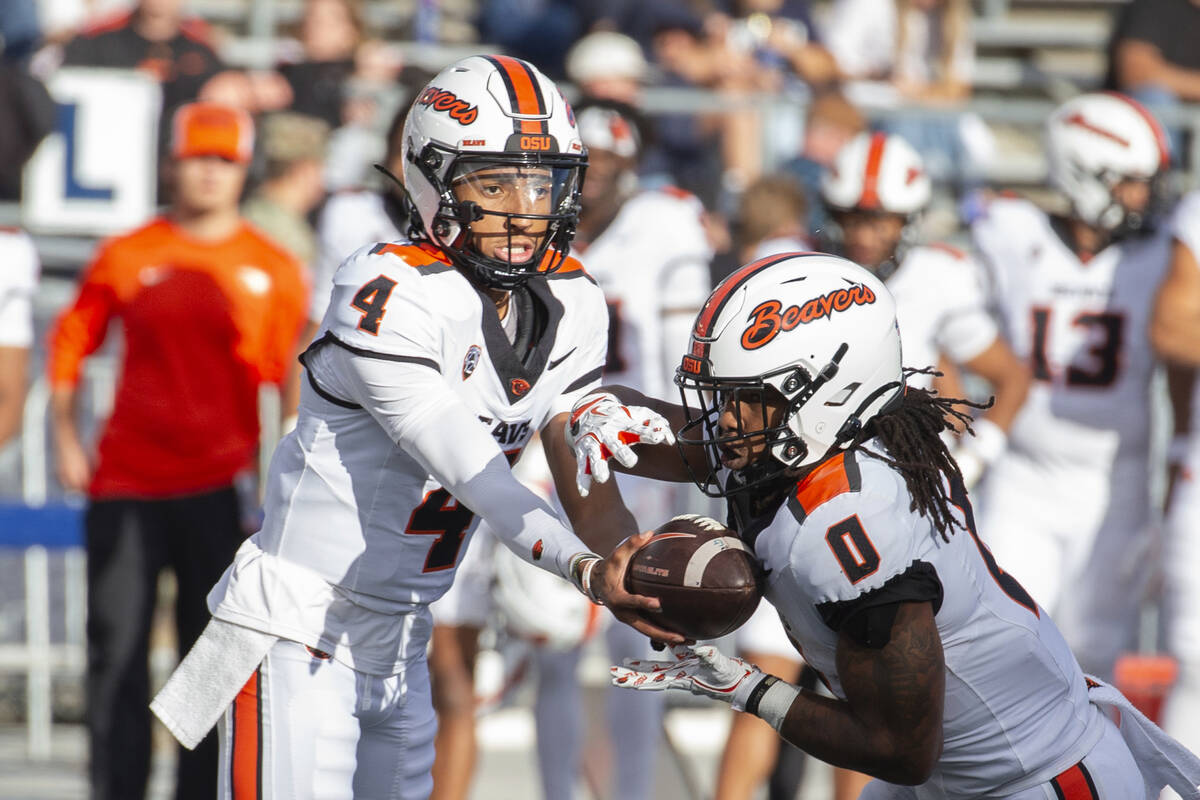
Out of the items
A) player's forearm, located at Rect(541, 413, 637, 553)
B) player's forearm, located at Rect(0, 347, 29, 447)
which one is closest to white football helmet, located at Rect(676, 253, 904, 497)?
player's forearm, located at Rect(541, 413, 637, 553)

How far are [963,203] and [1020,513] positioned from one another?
8.47 feet

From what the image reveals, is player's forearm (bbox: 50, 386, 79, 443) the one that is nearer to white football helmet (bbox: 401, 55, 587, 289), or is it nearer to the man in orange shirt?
the man in orange shirt

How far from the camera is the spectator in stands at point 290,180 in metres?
6.00

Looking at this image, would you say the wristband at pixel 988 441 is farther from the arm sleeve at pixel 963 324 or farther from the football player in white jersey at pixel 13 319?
the football player in white jersey at pixel 13 319

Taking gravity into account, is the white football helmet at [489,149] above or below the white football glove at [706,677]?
above

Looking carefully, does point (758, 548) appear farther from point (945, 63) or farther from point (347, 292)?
point (945, 63)

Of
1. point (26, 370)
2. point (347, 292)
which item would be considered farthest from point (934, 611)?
point (26, 370)

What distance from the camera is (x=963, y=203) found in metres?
7.42

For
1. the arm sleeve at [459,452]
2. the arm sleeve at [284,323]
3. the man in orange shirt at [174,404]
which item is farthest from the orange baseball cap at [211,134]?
the arm sleeve at [459,452]

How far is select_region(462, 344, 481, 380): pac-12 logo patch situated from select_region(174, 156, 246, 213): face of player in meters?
2.18

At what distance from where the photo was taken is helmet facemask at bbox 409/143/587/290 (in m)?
3.06

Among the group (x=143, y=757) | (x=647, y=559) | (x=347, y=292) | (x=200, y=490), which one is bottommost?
(x=143, y=757)

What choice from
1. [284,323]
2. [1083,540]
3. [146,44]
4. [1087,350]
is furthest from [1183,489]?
[146,44]

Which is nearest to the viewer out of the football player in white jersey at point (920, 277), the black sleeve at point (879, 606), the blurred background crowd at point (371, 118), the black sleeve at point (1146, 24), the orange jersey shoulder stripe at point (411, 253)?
the black sleeve at point (879, 606)
